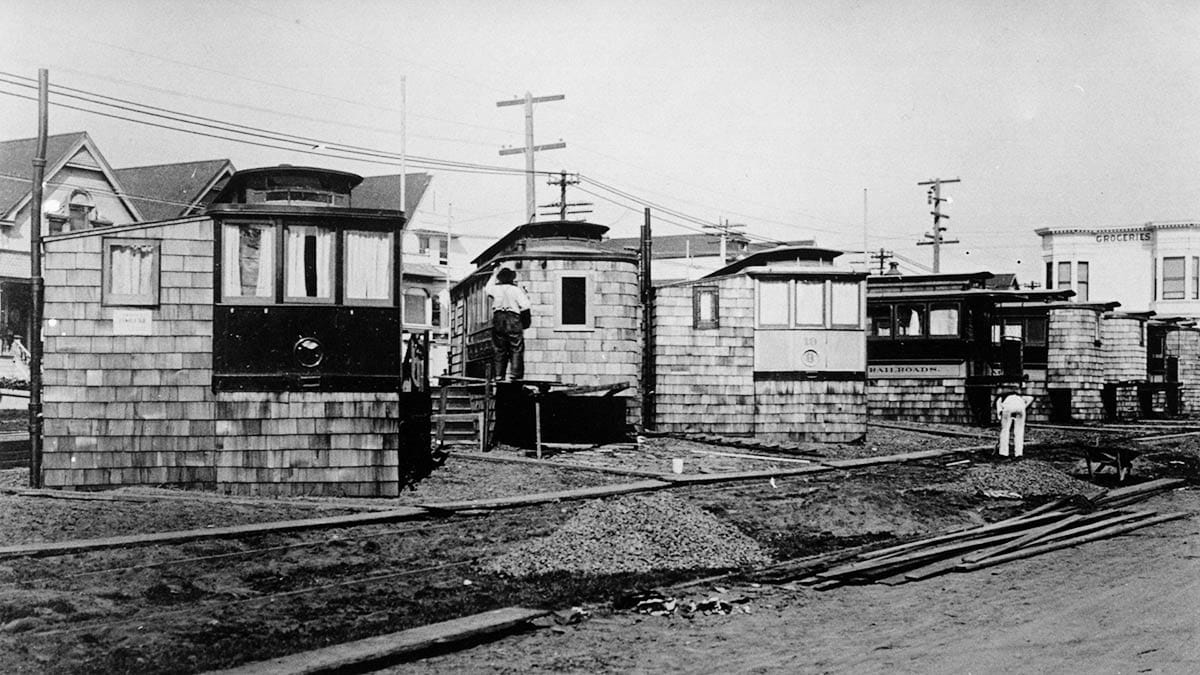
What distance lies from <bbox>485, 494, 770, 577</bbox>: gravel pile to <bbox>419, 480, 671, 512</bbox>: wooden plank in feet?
6.93

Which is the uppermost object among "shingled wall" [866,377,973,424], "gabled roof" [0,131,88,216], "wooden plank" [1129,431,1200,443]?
"gabled roof" [0,131,88,216]

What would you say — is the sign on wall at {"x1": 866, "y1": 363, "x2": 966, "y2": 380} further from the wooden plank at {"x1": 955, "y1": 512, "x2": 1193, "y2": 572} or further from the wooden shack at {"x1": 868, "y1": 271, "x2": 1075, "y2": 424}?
the wooden plank at {"x1": 955, "y1": 512, "x2": 1193, "y2": 572}

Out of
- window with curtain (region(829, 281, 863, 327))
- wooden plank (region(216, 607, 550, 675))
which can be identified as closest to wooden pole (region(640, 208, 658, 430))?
window with curtain (region(829, 281, 863, 327))

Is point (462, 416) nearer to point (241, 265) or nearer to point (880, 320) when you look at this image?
point (241, 265)

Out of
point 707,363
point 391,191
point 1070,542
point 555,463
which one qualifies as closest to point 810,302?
point 707,363

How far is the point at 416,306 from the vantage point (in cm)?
4897

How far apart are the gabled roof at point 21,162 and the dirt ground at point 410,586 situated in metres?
20.8

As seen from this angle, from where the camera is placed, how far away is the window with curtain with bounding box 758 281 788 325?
2170 cm

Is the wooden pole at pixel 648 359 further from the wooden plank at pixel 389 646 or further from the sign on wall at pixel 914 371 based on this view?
the wooden plank at pixel 389 646

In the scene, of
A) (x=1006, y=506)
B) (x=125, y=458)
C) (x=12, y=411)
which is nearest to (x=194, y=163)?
(x=12, y=411)

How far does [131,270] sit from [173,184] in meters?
31.5

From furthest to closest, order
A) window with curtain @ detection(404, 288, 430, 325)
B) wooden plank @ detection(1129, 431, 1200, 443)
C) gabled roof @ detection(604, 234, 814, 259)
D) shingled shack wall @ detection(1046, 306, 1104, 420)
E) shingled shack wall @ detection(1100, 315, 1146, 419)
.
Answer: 1. gabled roof @ detection(604, 234, 814, 259)
2. window with curtain @ detection(404, 288, 430, 325)
3. shingled shack wall @ detection(1100, 315, 1146, 419)
4. shingled shack wall @ detection(1046, 306, 1104, 420)
5. wooden plank @ detection(1129, 431, 1200, 443)

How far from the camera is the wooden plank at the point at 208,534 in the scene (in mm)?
8750

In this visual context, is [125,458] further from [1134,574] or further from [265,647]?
[1134,574]
